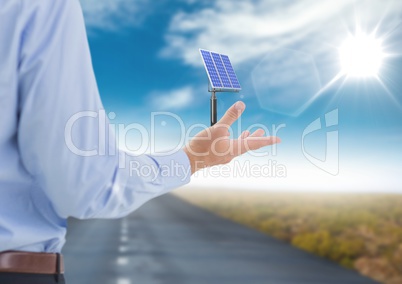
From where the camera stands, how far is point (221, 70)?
2.65m

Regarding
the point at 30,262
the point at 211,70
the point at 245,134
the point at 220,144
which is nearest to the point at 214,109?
the point at 211,70

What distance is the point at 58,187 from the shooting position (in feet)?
3.42

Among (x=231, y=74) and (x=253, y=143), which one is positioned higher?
(x=231, y=74)

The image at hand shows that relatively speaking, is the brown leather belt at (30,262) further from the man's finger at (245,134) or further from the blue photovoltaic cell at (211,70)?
the blue photovoltaic cell at (211,70)

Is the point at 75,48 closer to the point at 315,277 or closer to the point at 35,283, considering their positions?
the point at 35,283

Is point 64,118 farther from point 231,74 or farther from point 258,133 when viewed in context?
point 231,74

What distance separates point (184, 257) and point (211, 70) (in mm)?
10894

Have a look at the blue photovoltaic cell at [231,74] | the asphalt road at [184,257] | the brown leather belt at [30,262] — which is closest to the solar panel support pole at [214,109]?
the blue photovoltaic cell at [231,74]

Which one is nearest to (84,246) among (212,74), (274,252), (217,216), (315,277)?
(274,252)

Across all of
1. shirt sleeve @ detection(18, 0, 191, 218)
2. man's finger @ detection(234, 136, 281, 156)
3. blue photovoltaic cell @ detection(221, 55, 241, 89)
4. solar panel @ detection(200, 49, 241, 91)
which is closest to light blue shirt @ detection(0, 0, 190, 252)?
shirt sleeve @ detection(18, 0, 191, 218)

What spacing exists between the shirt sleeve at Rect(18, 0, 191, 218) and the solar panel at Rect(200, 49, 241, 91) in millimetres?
1347

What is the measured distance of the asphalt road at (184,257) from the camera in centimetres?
1038

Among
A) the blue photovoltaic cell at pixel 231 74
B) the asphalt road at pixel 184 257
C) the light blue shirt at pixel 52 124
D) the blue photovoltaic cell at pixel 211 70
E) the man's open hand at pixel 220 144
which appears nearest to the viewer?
the light blue shirt at pixel 52 124

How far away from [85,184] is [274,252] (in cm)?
1392
